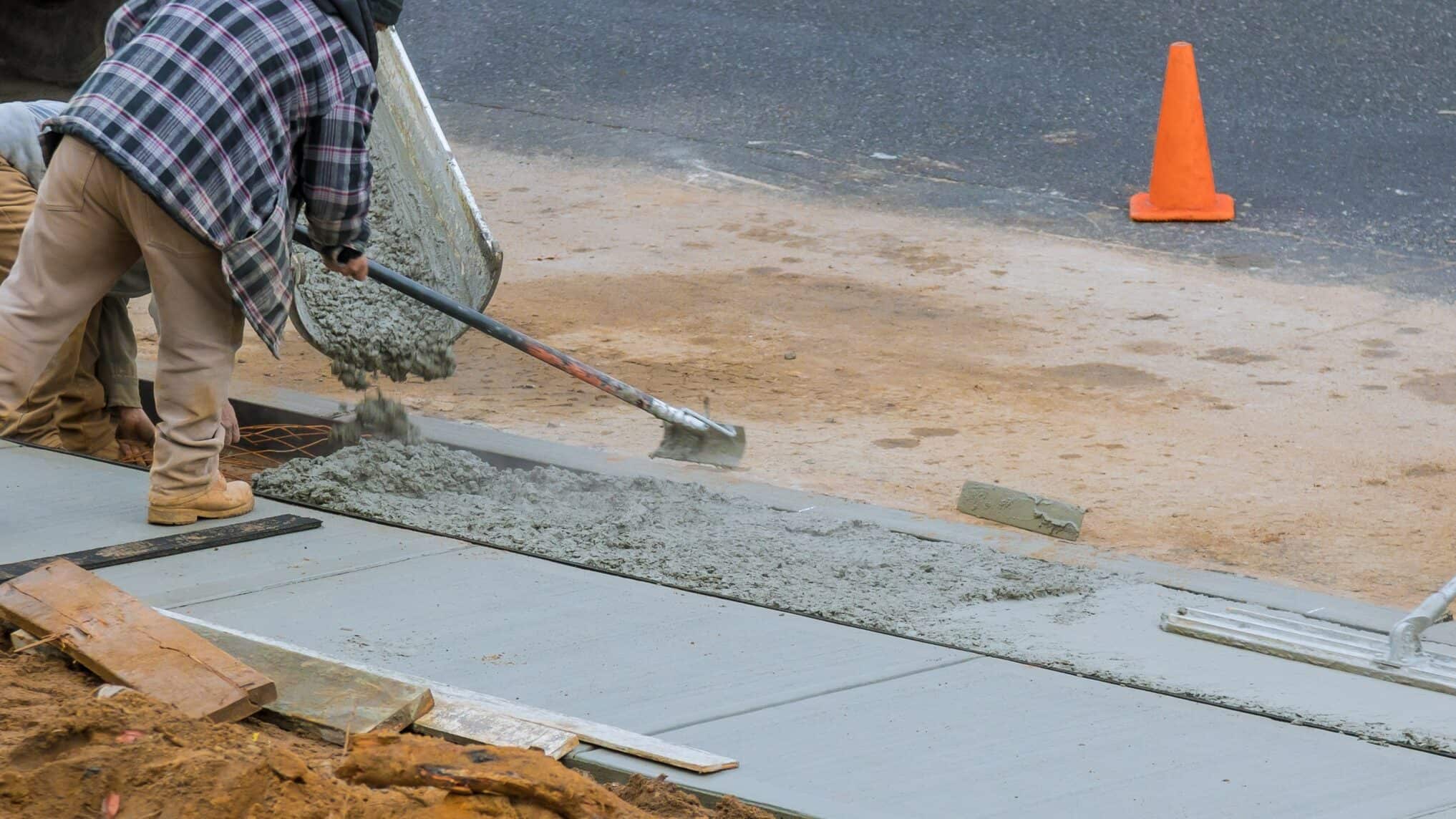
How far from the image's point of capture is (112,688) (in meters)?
2.71

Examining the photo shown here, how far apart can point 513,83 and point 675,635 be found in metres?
8.09

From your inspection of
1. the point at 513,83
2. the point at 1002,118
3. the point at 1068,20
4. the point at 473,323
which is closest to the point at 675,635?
the point at 473,323

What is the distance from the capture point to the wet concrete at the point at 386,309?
5270mm

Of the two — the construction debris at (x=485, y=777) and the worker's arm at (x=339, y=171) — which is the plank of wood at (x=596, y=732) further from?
the worker's arm at (x=339, y=171)

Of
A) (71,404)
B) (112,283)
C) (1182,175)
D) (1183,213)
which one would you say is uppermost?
(1182,175)

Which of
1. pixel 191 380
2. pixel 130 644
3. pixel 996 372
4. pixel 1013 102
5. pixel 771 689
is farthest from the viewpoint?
pixel 1013 102

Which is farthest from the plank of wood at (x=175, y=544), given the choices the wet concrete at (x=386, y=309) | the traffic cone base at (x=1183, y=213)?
the traffic cone base at (x=1183, y=213)

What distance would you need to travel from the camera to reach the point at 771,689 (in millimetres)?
3014

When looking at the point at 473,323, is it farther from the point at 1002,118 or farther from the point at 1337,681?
the point at 1002,118

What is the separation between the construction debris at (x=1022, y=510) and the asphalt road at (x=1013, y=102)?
334 centimetres

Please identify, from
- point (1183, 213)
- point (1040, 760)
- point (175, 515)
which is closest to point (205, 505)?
point (175, 515)

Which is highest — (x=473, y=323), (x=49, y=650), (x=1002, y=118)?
(x=1002, y=118)

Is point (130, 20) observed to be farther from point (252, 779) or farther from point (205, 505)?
point (252, 779)

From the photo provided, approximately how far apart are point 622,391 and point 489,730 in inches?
89.7
